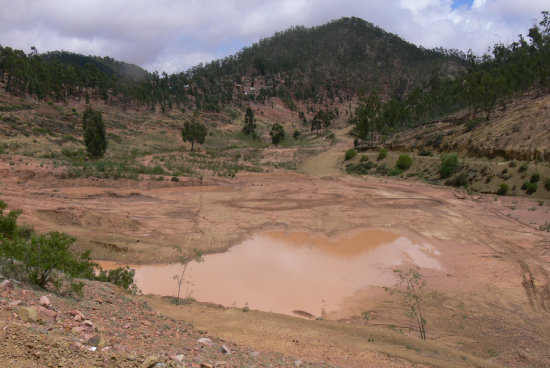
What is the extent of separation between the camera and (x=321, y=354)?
755 centimetres

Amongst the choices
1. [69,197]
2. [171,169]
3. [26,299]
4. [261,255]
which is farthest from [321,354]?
[171,169]

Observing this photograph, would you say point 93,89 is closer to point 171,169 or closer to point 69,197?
point 171,169

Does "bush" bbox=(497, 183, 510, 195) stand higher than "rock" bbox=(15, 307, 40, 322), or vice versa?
"bush" bbox=(497, 183, 510, 195)

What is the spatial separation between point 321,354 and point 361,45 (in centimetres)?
16348

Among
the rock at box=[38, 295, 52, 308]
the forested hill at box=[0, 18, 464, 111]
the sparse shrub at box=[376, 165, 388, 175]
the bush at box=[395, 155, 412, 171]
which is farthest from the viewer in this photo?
the forested hill at box=[0, 18, 464, 111]

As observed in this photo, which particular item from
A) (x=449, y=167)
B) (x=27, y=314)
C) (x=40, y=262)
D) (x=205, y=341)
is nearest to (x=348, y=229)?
(x=205, y=341)

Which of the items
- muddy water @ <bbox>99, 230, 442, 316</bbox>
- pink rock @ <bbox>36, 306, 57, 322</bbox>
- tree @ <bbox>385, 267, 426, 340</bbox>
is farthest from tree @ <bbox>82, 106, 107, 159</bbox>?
pink rock @ <bbox>36, 306, 57, 322</bbox>

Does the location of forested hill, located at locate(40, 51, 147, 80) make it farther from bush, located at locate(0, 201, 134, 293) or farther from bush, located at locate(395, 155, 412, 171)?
bush, located at locate(0, 201, 134, 293)

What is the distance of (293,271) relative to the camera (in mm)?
→ 14836

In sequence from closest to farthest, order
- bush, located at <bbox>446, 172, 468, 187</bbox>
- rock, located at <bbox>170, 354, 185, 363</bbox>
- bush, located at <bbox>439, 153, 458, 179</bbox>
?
rock, located at <bbox>170, 354, 185, 363</bbox> < bush, located at <bbox>446, 172, 468, 187</bbox> < bush, located at <bbox>439, 153, 458, 179</bbox>

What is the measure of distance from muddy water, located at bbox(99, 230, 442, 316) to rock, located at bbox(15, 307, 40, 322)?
755cm

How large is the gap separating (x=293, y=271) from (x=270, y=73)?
12306cm

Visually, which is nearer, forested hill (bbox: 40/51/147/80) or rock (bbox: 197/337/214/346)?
rock (bbox: 197/337/214/346)

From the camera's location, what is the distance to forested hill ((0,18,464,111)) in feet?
214
